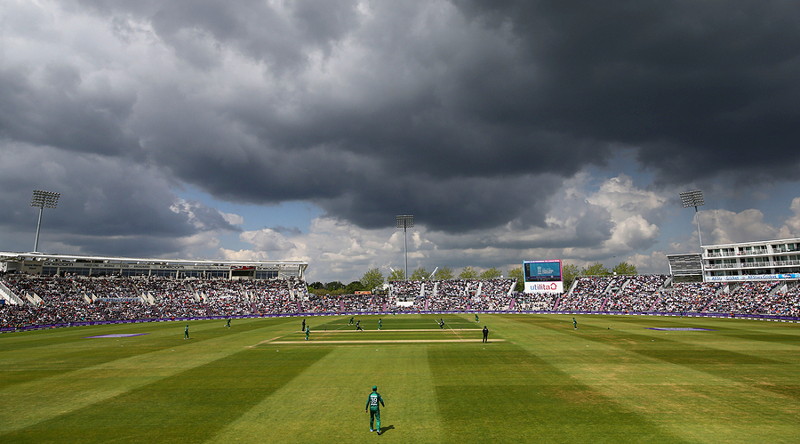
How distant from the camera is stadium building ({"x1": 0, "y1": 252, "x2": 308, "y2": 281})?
79.9m

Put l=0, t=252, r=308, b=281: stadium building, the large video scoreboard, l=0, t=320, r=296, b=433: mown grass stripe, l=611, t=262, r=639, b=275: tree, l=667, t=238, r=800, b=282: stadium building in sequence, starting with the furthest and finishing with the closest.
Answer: l=611, t=262, r=639, b=275: tree, the large video scoreboard, l=0, t=252, r=308, b=281: stadium building, l=667, t=238, r=800, b=282: stadium building, l=0, t=320, r=296, b=433: mown grass stripe

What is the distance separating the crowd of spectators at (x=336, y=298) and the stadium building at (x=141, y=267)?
9.15 m

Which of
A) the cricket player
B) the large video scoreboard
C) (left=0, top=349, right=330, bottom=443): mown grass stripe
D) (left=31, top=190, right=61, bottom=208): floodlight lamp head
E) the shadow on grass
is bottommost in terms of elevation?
(left=0, top=349, right=330, bottom=443): mown grass stripe

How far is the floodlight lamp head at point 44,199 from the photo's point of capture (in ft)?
263

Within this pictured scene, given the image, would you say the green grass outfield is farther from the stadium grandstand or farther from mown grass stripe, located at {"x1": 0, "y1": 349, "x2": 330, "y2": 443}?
the stadium grandstand

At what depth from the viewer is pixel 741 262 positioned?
80.8m

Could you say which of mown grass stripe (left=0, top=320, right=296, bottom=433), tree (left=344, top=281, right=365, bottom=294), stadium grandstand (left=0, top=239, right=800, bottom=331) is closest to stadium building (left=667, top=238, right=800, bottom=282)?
stadium grandstand (left=0, top=239, right=800, bottom=331)

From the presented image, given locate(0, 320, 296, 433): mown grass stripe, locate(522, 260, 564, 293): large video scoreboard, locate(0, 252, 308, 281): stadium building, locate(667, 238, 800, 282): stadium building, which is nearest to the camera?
locate(0, 320, 296, 433): mown grass stripe

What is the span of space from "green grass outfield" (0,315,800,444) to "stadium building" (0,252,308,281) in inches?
2655

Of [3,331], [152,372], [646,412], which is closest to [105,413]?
[152,372]

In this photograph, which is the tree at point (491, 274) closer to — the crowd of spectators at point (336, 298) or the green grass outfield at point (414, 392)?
the crowd of spectators at point (336, 298)

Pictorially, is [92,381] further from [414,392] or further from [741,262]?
[741,262]

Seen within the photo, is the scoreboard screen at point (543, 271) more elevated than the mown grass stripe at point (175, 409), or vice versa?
the scoreboard screen at point (543, 271)

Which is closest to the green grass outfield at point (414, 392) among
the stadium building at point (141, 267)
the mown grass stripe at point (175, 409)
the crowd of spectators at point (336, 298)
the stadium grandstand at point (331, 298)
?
the mown grass stripe at point (175, 409)
